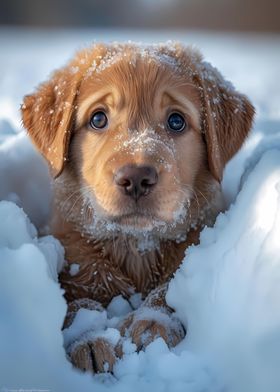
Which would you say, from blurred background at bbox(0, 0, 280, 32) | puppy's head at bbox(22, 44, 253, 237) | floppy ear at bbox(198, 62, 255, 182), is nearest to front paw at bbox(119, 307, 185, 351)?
puppy's head at bbox(22, 44, 253, 237)

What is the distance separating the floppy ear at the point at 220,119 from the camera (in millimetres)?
3496

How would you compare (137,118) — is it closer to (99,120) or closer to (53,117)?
(99,120)

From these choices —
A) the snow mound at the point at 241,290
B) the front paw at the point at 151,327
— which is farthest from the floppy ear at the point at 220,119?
the front paw at the point at 151,327

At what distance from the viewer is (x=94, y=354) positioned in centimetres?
246

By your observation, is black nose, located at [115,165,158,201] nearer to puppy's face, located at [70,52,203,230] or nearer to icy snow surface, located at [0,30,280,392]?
puppy's face, located at [70,52,203,230]

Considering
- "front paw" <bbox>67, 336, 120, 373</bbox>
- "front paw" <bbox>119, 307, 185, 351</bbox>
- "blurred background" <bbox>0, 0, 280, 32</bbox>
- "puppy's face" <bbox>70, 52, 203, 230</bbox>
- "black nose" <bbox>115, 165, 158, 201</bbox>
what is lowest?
"front paw" <bbox>67, 336, 120, 373</bbox>

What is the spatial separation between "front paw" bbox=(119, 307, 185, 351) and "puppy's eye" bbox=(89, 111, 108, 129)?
3.82ft

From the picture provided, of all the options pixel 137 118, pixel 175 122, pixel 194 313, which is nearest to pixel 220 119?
pixel 175 122

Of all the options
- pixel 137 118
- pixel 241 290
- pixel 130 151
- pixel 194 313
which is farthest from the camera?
pixel 137 118

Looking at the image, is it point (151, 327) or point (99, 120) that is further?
point (99, 120)

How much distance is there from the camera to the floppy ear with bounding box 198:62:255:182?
350 centimetres

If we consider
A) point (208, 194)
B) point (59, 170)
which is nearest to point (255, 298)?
point (208, 194)

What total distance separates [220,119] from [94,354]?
1.72 metres

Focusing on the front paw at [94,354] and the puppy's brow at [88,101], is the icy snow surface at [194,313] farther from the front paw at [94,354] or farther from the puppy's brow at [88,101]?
the puppy's brow at [88,101]
